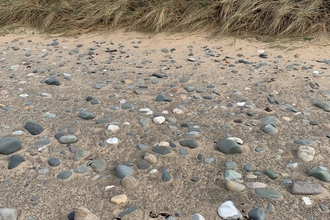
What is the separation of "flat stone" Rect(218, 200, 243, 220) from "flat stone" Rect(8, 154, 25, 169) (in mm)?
1209

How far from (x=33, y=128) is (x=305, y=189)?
1.79 meters

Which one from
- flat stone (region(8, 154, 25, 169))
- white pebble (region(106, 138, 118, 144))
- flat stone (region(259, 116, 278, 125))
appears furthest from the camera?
flat stone (region(259, 116, 278, 125))

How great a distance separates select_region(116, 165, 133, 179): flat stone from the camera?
6.34 ft

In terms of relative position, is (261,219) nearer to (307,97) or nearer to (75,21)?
(307,97)

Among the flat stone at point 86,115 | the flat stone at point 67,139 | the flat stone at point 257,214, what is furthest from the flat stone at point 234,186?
the flat stone at point 86,115

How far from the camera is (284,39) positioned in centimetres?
425

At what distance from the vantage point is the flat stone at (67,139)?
227cm

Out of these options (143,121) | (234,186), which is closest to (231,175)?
(234,186)

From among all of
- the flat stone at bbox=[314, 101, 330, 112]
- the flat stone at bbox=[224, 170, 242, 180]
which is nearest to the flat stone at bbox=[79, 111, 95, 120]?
the flat stone at bbox=[224, 170, 242, 180]

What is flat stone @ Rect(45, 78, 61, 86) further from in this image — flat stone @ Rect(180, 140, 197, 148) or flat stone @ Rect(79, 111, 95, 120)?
flat stone @ Rect(180, 140, 197, 148)

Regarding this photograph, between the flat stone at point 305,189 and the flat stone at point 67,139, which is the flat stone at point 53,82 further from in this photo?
the flat stone at point 305,189

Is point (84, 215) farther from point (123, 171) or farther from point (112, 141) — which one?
point (112, 141)

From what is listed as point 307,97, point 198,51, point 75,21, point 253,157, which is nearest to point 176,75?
point 198,51

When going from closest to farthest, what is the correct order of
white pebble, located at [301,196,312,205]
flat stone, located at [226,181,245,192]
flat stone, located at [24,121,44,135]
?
white pebble, located at [301,196,312,205] → flat stone, located at [226,181,245,192] → flat stone, located at [24,121,44,135]
